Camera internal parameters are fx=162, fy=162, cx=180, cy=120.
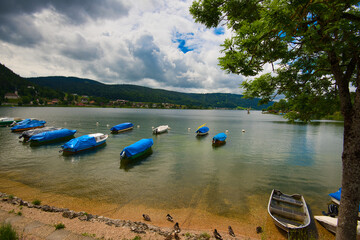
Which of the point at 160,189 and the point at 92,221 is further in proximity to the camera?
the point at 160,189

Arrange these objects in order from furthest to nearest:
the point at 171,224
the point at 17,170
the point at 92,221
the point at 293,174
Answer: the point at 293,174 → the point at 17,170 → the point at 171,224 → the point at 92,221

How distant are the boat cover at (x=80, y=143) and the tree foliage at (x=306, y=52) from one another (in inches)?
1233

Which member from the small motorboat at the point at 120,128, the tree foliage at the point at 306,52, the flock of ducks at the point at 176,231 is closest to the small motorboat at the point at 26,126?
the small motorboat at the point at 120,128

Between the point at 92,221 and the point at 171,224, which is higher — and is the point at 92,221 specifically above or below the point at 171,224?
above

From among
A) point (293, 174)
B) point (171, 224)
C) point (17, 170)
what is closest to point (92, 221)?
point (171, 224)

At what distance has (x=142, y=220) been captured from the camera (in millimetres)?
12477

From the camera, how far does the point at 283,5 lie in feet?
16.2

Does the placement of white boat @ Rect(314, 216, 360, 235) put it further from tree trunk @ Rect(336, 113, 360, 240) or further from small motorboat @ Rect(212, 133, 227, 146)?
small motorboat @ Rect(212, 133, 227, 146)

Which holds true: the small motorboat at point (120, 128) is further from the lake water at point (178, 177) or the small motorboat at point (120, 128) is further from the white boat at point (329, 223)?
the white boat at point (329, 223)

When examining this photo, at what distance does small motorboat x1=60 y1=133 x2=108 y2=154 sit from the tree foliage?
31.4m

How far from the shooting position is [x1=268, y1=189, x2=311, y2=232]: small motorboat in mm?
11423

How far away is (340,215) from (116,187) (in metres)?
18.0

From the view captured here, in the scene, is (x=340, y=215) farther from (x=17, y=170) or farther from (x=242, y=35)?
(x=17, y=170)

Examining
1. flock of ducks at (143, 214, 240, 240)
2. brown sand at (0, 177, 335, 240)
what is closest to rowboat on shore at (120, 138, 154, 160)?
brown sand at (0, 177, 335, 240)
